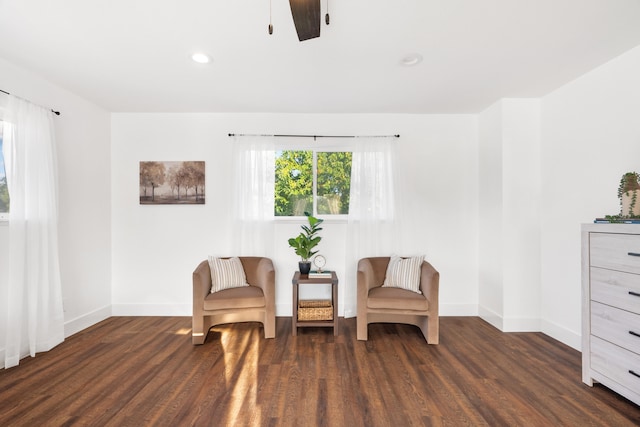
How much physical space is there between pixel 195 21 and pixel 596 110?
3411 millimetres

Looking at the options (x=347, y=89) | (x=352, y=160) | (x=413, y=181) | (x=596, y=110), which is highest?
(x=347, y=89)

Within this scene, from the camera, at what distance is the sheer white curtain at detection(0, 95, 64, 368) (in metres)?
2.38

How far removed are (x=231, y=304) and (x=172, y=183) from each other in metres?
1.84

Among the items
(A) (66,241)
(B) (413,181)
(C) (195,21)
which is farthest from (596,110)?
(A) (66,241)

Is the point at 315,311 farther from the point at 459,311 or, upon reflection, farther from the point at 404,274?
the point at 459,311

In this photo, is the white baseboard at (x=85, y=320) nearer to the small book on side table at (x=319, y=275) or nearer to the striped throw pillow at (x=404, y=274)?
the small book on side table at (x=319, y=275)

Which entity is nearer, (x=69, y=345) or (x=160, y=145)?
(x=69, y=345)

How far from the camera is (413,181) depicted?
3674 mm

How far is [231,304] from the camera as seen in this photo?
284cm

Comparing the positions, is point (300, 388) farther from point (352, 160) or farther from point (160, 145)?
point (160, 145)

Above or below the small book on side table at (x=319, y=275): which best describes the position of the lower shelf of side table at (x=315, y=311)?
below

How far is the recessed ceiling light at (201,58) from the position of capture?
2305 millimetres

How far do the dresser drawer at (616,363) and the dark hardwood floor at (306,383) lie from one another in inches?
7.2

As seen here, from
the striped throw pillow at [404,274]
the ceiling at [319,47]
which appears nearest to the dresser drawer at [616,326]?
the striped throw pillow at [404,274]
